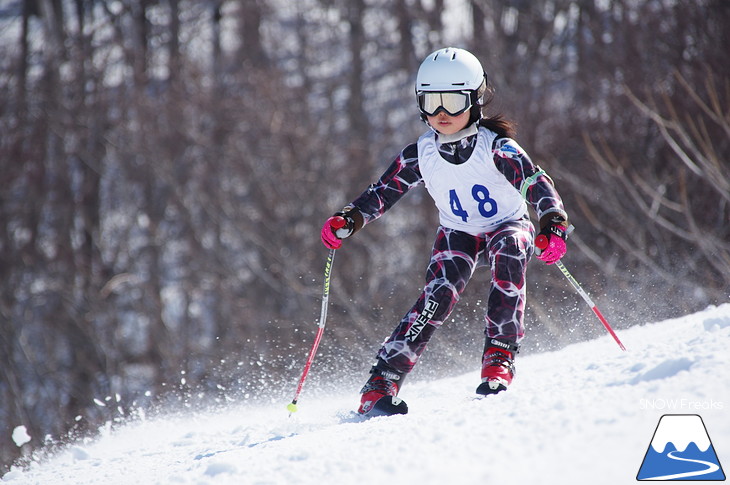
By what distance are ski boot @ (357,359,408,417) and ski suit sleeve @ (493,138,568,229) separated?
1.02 m

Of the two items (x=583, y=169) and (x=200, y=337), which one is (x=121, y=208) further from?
(x=583, y=169)

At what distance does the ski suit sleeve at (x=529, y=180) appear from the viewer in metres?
3.59

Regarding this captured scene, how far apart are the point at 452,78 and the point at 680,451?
2023 mm

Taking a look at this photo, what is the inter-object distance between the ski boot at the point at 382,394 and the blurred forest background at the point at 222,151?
37.0 feet

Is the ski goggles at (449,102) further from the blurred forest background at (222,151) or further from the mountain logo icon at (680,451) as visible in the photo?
the blurred forest background at (222,151)

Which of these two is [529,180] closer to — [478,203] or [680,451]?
[478,203]

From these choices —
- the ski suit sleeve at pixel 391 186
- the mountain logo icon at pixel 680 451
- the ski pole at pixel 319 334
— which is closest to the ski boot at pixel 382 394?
the ski pole at pixel 319 334

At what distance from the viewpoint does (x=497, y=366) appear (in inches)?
143

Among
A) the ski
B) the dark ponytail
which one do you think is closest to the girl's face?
the dark ponytail

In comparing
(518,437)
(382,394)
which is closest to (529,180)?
(382,394)

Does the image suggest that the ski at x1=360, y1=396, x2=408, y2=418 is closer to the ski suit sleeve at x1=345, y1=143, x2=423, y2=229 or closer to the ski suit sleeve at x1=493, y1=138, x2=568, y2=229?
the ski suit sleeve at x1=345, y1=143, x2=423, y2=229

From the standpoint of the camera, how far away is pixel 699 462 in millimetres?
2400

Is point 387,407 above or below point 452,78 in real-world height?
below

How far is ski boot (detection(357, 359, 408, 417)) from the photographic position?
371 centimetres
